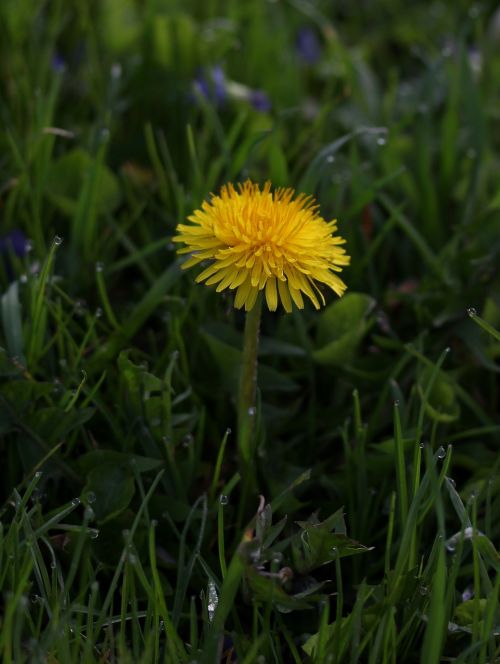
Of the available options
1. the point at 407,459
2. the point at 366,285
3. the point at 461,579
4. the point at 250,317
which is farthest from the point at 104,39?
the point at 461,579

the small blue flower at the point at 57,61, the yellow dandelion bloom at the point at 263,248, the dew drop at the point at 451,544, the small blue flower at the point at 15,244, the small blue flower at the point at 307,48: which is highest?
the small blue flower at the point at 307,48

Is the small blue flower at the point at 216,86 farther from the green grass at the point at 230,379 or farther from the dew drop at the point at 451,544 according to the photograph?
the dew drop at the point at 451,544

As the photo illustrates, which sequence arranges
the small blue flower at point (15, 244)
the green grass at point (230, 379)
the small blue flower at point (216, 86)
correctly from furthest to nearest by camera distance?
the small blue flower at point (216, 86), the small blue flower at point (15, 244), the green grass at point (230, 379)

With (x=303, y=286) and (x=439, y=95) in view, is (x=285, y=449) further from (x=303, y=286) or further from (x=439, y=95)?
(x=439, y=95)

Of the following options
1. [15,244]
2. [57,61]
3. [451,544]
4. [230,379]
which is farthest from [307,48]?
[451,544]

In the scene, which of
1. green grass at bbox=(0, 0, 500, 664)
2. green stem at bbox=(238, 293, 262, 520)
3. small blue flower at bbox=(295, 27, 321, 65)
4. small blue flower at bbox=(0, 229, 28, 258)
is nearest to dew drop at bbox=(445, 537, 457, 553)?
green grass at bbox=(0, 0, 500, 664)

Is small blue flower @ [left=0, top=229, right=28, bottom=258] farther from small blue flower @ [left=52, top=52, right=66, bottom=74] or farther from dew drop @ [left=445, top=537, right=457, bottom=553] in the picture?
dew drop @ [left=445, top=537, right=457, bottom=553]

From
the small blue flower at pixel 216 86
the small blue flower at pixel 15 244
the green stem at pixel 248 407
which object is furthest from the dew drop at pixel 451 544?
the small blue flower at pixel 216 86
